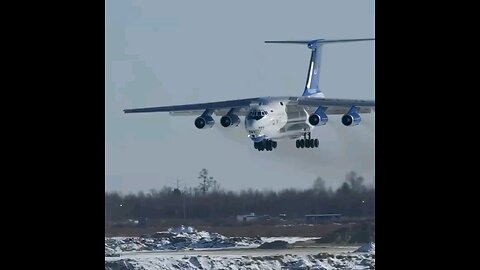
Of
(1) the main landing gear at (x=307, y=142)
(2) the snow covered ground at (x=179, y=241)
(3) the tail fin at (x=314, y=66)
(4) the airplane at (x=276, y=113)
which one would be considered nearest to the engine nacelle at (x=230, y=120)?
(4) the airplane at (x=276, y=113)

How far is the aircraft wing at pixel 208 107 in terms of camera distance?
1839 cm

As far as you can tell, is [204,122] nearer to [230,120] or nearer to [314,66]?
[230,120]

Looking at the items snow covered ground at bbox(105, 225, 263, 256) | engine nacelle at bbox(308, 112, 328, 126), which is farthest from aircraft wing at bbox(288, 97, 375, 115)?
snow covered ground at bbox(105, 225, 263, 256)

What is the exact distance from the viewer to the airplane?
17734mm

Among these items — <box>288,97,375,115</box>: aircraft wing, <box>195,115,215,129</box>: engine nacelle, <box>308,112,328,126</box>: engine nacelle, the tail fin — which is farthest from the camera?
the tail fin

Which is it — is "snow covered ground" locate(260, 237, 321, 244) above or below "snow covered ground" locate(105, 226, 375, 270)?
above

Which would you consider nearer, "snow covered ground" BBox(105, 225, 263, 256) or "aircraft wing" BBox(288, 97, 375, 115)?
"snow covered ground" BBox(105, 225, 263, 256)

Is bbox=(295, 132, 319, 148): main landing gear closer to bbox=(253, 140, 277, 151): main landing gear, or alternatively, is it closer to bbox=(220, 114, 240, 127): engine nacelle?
bbox=(253, 140, 277, 151): main landing gear

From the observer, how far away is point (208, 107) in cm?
1878

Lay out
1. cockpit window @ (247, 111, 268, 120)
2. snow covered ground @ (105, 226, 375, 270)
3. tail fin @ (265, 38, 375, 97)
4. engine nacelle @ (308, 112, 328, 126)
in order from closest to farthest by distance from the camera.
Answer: snow covered ground @ (105, 226, 375, 270) < cockpit window @ (247, 111, 268, 120) < engine nacelle @ (308, 112, 328, 126) < tail fin @ (265, 38, 375, 97)

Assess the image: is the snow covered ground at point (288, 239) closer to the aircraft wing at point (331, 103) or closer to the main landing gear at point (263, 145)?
the main landing gear at point (263, 145)
